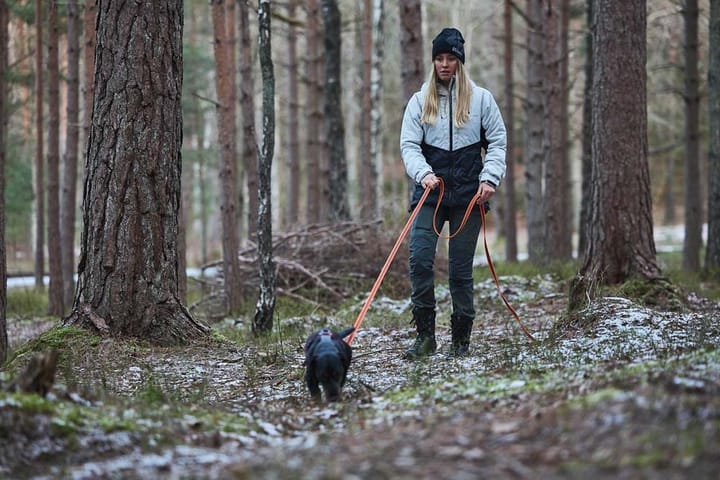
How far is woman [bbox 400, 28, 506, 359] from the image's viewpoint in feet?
21.0

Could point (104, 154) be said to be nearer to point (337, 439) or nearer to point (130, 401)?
point (130, 401)

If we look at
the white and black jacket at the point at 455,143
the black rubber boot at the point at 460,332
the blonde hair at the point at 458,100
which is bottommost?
the black rubber boot at the point at 460,332

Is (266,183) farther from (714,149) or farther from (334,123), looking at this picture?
(714,149)

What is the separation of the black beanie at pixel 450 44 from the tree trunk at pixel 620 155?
2.60 metres

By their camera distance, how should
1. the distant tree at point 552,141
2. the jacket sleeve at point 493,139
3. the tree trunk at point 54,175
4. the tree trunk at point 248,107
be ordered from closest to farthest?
the jacket sleeve at point 493,139, the tree trunk at point 248,107, the tree trunk at point 54,175, the distant tree at point 552,141

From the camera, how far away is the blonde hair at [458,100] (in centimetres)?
638

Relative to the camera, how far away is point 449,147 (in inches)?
253

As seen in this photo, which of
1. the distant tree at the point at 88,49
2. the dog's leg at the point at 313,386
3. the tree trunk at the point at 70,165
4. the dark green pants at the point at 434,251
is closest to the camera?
the dog's leg at the point at 313,386

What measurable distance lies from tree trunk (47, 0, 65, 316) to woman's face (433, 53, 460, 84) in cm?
846

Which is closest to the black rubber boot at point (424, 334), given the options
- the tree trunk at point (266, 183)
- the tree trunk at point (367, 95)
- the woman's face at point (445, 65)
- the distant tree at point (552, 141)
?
the woman's face at point (445, 65)

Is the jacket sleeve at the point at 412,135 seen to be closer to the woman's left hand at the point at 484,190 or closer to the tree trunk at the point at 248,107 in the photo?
the woman's left hand at the point at 484,190

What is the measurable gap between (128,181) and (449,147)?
275cm

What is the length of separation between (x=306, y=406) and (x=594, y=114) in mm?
5007

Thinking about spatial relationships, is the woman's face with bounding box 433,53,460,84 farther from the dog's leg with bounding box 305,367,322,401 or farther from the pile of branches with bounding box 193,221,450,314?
the pile of branches with bounding box 193,221,450,314
